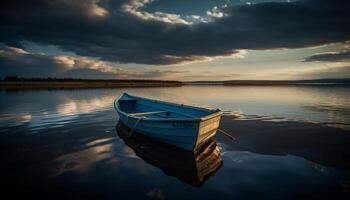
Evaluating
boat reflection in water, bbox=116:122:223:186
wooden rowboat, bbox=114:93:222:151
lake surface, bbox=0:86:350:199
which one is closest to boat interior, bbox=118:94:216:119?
wooden rowboat, bbox=114:93:222:151

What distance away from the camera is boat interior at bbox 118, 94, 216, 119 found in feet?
34.9

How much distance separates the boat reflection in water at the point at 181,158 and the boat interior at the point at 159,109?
1.71 meters

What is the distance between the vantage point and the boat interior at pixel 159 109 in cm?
1065

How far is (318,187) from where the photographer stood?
5461mm

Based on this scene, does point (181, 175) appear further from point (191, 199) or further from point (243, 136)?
point (243, 136)

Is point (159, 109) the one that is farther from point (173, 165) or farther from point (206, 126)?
point (173, 165)

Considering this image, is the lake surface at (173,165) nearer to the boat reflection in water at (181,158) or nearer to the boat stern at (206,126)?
the boat reflection in water at (181,158)

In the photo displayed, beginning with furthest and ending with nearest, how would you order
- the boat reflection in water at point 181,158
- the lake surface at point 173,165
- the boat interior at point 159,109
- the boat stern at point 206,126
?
1. the boat interior at point 159,109
2. the boat stern at point 206,126
3. the boat reflection in water at point 181,158
4. the lake surface at point 173,165

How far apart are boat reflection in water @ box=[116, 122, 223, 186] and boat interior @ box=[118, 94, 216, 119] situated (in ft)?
5.59

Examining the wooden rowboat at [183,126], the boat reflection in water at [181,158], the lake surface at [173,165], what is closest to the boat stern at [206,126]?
the wooden rowboat at [183,126]

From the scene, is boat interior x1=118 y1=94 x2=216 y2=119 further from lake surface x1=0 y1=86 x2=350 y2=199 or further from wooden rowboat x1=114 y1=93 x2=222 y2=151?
lake surface x1=0 y1=86 x2=350 y2=199

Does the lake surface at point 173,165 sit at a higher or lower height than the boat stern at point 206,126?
lower

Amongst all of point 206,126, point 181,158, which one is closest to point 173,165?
point 181,158

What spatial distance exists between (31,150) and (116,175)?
5.02 meters
